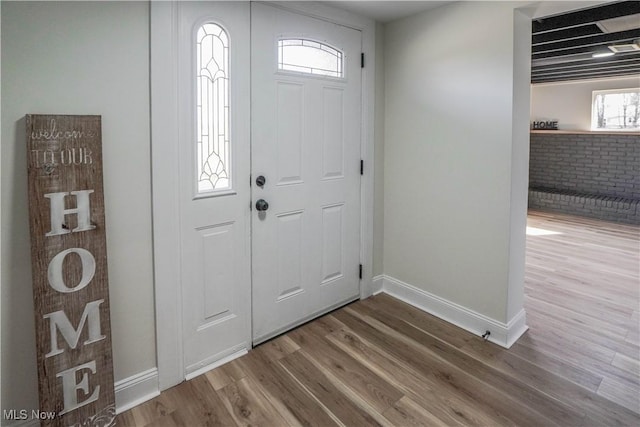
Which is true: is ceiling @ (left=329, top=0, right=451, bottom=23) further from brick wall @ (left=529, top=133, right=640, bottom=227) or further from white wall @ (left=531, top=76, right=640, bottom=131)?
white wall @ (left=531, top=76, right=640, bottom=131)

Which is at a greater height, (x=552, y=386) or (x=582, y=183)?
(x=582, y=183)

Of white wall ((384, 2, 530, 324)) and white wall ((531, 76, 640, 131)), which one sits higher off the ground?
white wall ((531, 76, 640, 131))

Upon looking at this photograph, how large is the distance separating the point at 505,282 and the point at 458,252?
0.39m

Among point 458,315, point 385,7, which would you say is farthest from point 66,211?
point 458,315

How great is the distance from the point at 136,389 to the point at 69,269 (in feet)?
2.52

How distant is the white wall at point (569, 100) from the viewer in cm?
676

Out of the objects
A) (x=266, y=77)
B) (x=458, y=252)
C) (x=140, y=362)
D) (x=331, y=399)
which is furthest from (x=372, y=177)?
(x=140, y=362)

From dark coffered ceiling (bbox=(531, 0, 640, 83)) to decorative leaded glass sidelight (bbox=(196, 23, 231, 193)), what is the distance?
268cm

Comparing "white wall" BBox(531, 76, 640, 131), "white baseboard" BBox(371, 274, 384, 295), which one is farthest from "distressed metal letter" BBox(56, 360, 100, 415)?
"white wall" BBox(531, 76, 640, 131)

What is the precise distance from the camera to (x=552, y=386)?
2148 millimetres

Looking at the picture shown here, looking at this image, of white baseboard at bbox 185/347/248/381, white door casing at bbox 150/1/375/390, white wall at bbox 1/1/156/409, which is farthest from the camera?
white baseboard at bbox 185/347/248/381

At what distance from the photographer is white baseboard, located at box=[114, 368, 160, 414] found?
1961 mm

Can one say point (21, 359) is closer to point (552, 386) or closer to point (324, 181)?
point (324, 181)

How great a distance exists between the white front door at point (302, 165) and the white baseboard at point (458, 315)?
1.48ft
